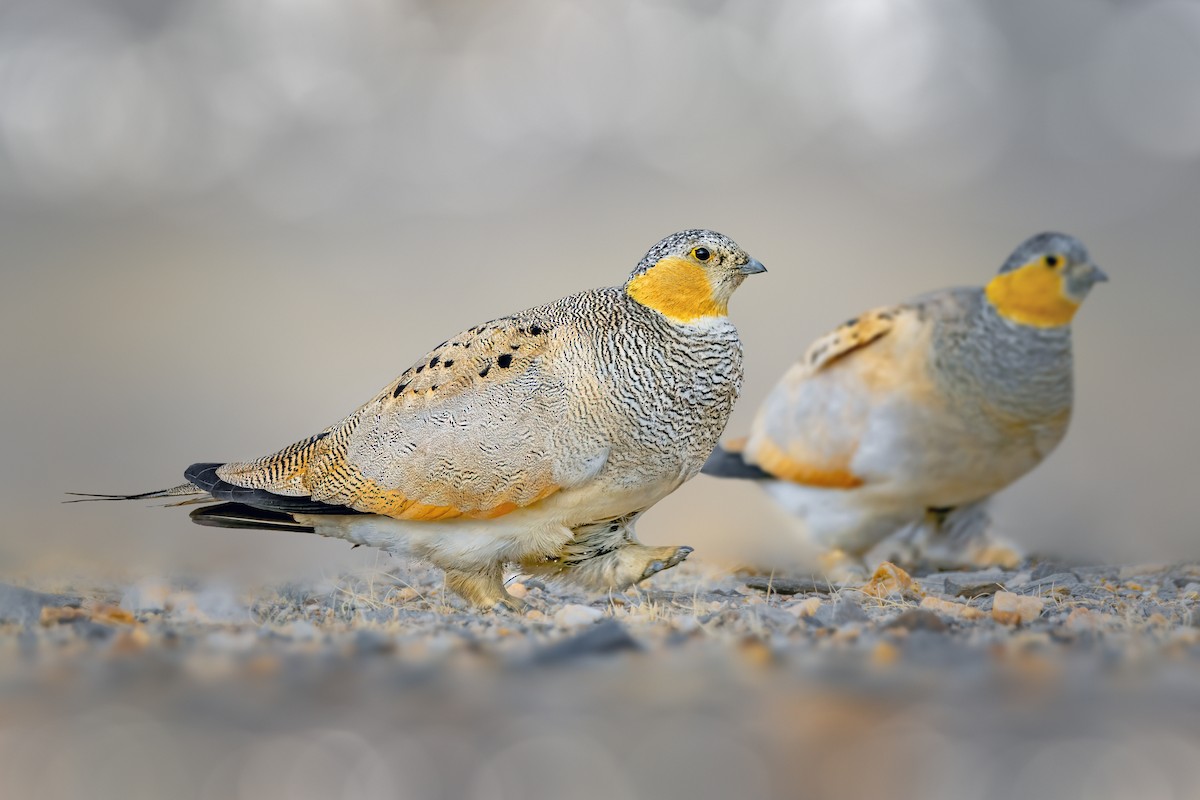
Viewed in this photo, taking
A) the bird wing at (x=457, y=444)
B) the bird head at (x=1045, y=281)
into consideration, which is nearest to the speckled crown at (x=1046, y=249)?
the bird head at (x=1045, y=281)

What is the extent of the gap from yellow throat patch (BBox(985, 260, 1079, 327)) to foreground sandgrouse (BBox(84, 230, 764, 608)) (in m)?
2.90

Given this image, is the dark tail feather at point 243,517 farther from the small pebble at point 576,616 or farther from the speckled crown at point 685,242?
the speckled crown at point 685,242

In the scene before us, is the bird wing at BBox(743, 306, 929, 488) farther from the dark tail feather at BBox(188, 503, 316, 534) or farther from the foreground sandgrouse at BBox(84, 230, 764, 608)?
the dark tail feather at BBox(188, 503, 316, 534)

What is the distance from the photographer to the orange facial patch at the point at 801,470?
8203 millimetres

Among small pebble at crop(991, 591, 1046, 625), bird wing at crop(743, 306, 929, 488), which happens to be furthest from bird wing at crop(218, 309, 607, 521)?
bird wing at crop(743, 306, 929, 488)

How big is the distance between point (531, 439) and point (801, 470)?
363cm

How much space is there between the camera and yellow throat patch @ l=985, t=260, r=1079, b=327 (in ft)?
24.2

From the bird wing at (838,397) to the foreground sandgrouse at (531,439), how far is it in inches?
110

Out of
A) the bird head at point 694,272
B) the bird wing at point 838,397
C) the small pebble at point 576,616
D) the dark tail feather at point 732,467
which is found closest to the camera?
the small pebble at point 576,616

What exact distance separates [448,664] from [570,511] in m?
1.49

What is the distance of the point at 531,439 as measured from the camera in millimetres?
5211

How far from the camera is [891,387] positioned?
805 centimetres

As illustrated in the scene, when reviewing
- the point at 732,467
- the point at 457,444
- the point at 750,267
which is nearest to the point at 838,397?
the point at 732,467

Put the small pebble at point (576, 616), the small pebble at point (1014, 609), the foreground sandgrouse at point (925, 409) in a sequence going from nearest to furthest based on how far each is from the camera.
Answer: the small pebble at point (1014, 609)
the small pebble at point (576, 616)
the foreground sandgrouse at point (925, 409)
